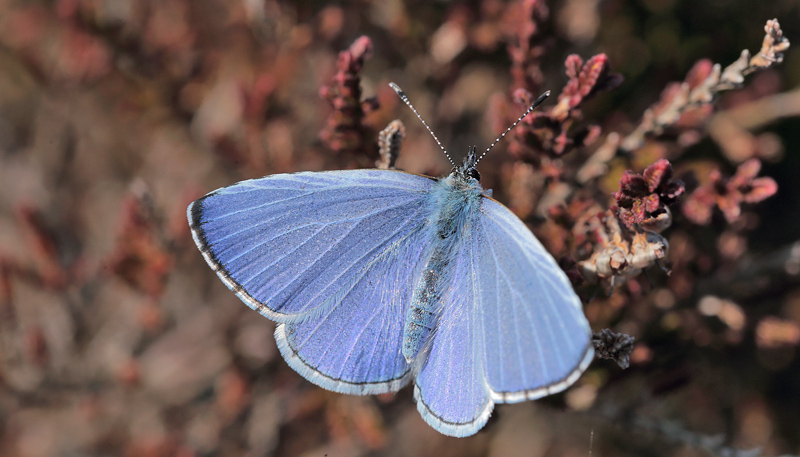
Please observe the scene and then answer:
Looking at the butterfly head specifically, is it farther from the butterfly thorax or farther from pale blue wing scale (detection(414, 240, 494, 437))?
pale blue wing scale (detection(414, 240, 494, 437))

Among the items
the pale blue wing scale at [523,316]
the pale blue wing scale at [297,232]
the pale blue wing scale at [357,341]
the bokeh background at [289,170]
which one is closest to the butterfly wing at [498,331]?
the pale blue wing scale at [523,316]

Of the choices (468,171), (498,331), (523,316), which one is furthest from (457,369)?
(468,171)

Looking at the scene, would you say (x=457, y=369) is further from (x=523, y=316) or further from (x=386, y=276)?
(x=386, y=276)

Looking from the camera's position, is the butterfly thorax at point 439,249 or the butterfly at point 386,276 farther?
the butterfly thorax at point 439,249

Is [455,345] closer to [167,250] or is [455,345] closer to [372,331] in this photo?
[372,331]

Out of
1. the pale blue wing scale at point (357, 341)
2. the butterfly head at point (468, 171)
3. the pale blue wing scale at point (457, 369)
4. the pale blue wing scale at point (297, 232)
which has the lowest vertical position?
the pale blue wing scale at point (457, 369)

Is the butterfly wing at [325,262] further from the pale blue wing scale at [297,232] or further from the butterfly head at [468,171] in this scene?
the butterfly head at [468,171]

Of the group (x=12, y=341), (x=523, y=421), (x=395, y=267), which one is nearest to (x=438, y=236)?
(x=395, y=267)
